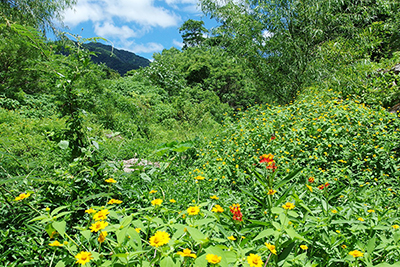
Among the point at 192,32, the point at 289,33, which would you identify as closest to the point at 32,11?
the point at 289,33

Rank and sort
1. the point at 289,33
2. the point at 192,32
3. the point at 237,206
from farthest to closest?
the point at 192,32 → the point at 289,33 → the point at 237,206

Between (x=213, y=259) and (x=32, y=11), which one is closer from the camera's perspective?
(x=213, y=259)

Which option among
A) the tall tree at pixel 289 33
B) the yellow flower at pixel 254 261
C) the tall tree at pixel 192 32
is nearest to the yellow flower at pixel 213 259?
the yellow flower at pixel 254 261

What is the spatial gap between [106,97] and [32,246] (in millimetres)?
6259

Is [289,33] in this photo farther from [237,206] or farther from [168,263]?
[168,263]

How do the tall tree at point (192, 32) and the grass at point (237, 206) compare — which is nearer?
the grass at point (237, 206)

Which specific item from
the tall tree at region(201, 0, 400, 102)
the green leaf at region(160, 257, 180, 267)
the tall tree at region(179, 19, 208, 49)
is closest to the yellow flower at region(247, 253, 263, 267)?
the green leaf at region(160, 257, 180, 267)

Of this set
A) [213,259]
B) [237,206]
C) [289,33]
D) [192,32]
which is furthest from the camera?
[192,32]

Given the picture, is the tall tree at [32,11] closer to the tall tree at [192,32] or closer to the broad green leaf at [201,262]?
the broad green leaf at [201,262]

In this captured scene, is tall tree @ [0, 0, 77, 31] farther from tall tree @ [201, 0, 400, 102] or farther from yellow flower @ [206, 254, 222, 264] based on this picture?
yellow flower @ [206, 254, 222, 264]

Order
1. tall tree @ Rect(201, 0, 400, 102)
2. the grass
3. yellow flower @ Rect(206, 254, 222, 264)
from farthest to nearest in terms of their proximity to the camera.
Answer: tall tree @ Rect(201, 0, 400, 102)
the grass
yellow flower @ Rect(206, 254, 222, 264)

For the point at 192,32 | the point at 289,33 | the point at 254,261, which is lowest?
the point at 254,261

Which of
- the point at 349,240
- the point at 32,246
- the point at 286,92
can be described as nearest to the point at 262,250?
the point at 349,240

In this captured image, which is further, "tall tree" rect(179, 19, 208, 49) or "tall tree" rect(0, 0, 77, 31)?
"tall tree" rect(179, 19, 208, 49)
